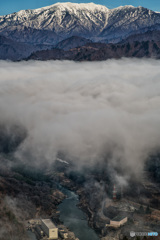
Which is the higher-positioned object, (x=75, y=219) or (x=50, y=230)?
(x=50, y=230)

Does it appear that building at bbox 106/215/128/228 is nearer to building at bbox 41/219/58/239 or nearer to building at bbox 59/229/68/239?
building at bbox 59/229/68/239

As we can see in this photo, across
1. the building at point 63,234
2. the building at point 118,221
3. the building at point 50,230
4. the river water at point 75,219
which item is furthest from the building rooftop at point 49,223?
the building at point 118,221

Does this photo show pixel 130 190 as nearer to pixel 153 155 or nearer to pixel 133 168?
pixel 133 168

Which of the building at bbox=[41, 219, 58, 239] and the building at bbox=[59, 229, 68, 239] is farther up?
the building at bbox=[41, 219, 58, 239]

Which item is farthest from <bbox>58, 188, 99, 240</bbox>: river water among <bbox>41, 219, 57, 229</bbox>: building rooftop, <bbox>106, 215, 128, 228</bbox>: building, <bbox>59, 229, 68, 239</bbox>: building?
<bbox>41, 219, 57, 229</bbox>: building rooftop

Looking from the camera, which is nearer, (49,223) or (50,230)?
(50,230)

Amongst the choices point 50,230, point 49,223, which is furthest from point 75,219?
point 50,230

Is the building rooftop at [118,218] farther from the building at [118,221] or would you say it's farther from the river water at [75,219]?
the river water at [75,219]

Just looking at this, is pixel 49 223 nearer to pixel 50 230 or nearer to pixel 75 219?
pixel 50 230

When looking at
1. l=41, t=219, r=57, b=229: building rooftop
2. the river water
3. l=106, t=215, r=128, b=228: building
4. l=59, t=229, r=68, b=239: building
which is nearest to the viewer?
l=59, t=229, r=68, b=239: building

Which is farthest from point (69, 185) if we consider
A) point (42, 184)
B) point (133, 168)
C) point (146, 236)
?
point (146, 236)
